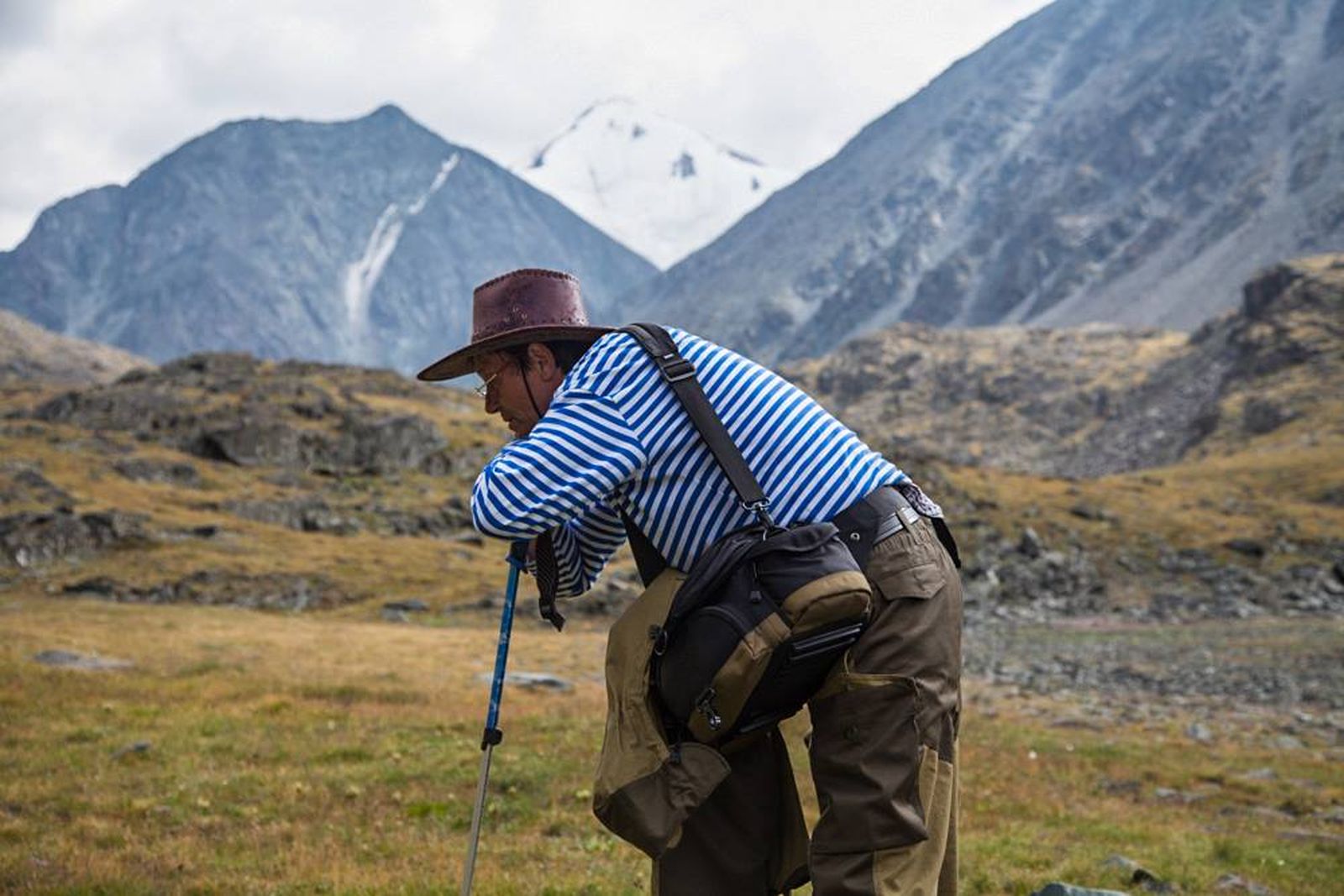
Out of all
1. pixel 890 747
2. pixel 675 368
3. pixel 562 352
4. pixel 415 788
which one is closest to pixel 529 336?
pixel 562 352

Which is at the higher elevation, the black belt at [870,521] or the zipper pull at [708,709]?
the black belt at [870,521]

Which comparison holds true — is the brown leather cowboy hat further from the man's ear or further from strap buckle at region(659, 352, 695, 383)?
strap buckle at region(659, 352, 695, 383)

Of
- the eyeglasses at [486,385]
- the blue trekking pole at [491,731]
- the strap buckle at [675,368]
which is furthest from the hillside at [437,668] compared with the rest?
the strap buckle at [675,368]

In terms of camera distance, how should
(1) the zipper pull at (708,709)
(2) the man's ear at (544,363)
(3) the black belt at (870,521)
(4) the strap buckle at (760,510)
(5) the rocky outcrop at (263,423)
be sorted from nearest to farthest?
(1) the zipper pull at (708,709) → (4) the strap buckle at (760,510) → (3) the black belt at (870,521) → (2) the man's ear at (544,363) → (5) the rocky outcrop at (263,423)

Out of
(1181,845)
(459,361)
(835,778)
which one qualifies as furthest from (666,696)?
(1181,845)

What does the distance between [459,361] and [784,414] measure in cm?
167

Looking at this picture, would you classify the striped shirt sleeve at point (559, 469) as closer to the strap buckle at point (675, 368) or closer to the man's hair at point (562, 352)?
the strap buckle at point (675, 368)

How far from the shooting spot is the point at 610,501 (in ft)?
15.3

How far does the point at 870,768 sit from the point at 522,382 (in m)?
2.24

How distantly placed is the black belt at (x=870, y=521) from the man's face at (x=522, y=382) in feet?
4.74

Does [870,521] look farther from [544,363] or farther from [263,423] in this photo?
[263,423]

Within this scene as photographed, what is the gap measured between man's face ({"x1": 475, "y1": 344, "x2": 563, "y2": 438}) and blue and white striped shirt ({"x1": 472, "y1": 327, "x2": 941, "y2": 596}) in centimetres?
42

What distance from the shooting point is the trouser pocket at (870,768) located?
4262 mm

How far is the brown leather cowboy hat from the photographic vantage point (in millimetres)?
4875
